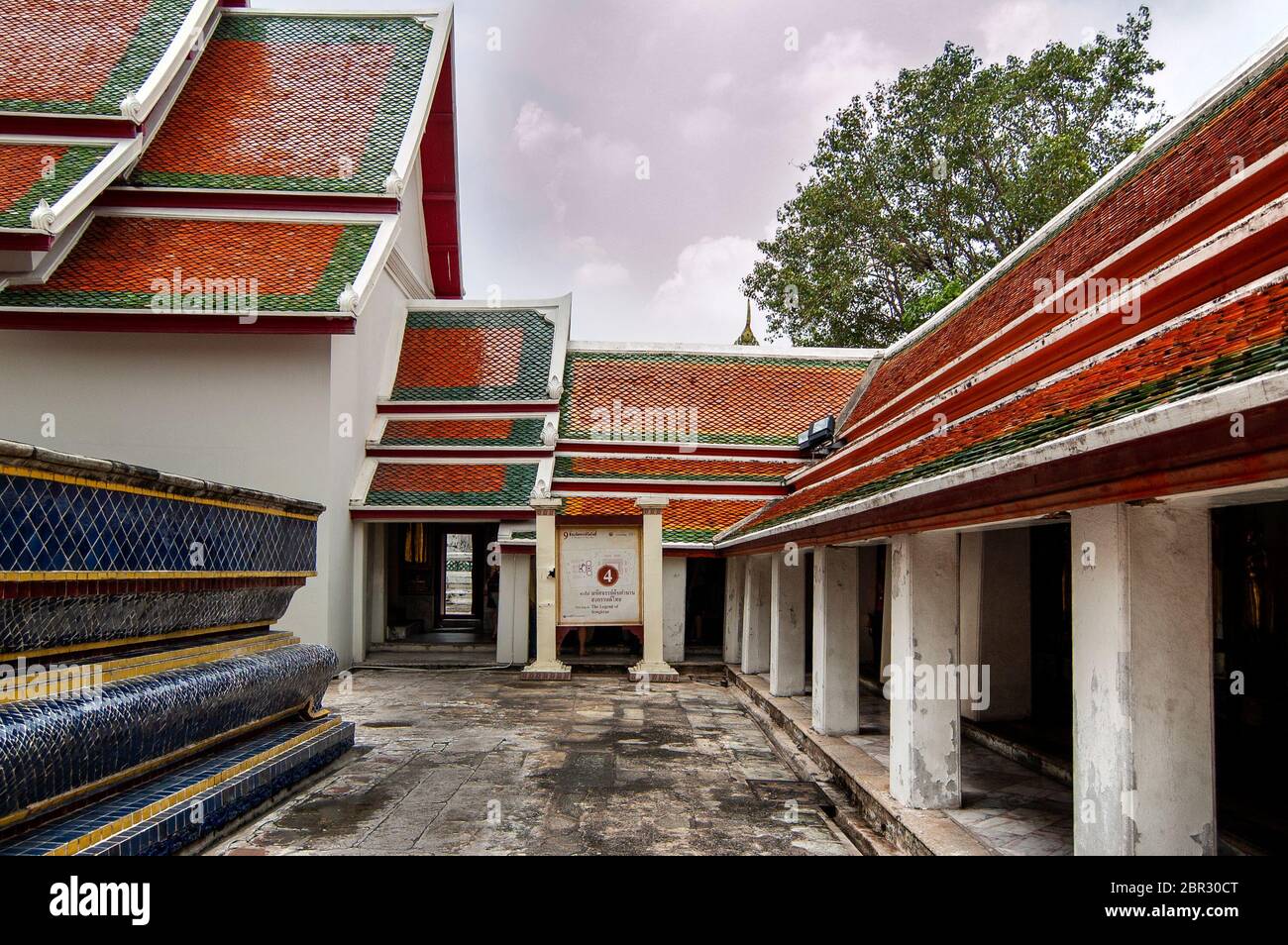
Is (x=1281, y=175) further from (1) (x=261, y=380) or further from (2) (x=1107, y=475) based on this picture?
(1) (x=261, y=380)

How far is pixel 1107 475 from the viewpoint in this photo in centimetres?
311

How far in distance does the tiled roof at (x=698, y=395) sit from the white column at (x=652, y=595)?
3.28 m

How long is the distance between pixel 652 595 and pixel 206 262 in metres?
7.39

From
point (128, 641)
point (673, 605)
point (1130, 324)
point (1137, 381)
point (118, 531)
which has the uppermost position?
point (1130, 324)

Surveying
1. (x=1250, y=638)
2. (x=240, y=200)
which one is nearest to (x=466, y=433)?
(x=240, y=200)

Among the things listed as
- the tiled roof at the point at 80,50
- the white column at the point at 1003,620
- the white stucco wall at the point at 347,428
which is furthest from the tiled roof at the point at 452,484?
the white column at the point at 1003,620

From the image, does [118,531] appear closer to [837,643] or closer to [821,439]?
[837,643]

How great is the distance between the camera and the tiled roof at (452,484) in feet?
46.5

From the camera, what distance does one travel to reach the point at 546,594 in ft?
42.2

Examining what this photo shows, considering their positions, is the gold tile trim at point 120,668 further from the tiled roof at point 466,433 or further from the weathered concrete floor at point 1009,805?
the tiled roof at point 466,433

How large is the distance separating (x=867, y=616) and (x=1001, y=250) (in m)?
13.9

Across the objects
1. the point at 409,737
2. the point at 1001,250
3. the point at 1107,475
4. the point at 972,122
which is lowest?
the point at 409,737
